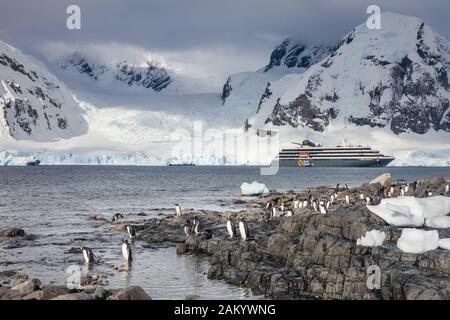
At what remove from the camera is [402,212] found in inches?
870

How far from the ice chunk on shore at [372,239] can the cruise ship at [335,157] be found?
152 m

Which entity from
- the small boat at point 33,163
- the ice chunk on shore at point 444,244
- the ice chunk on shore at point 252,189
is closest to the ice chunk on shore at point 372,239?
the ice chunk on shore at point 444,244

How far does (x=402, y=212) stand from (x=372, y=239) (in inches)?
99.7

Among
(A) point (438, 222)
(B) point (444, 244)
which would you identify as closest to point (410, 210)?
(A) point (438, 222)

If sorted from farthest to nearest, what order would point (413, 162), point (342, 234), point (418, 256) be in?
1. point (413, 162)
2. point (342, 234)
3. point (418, 256)

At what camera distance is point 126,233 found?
3341 centimetres

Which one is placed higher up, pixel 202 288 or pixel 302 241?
pixel 302 241

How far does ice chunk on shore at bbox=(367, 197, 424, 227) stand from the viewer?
21688mm

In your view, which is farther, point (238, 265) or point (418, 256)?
point (238, 265)

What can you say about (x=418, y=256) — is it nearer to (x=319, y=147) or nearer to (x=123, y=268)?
(x=123, y=268)

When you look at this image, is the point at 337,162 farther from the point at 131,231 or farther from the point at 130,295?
the point at 130,295
